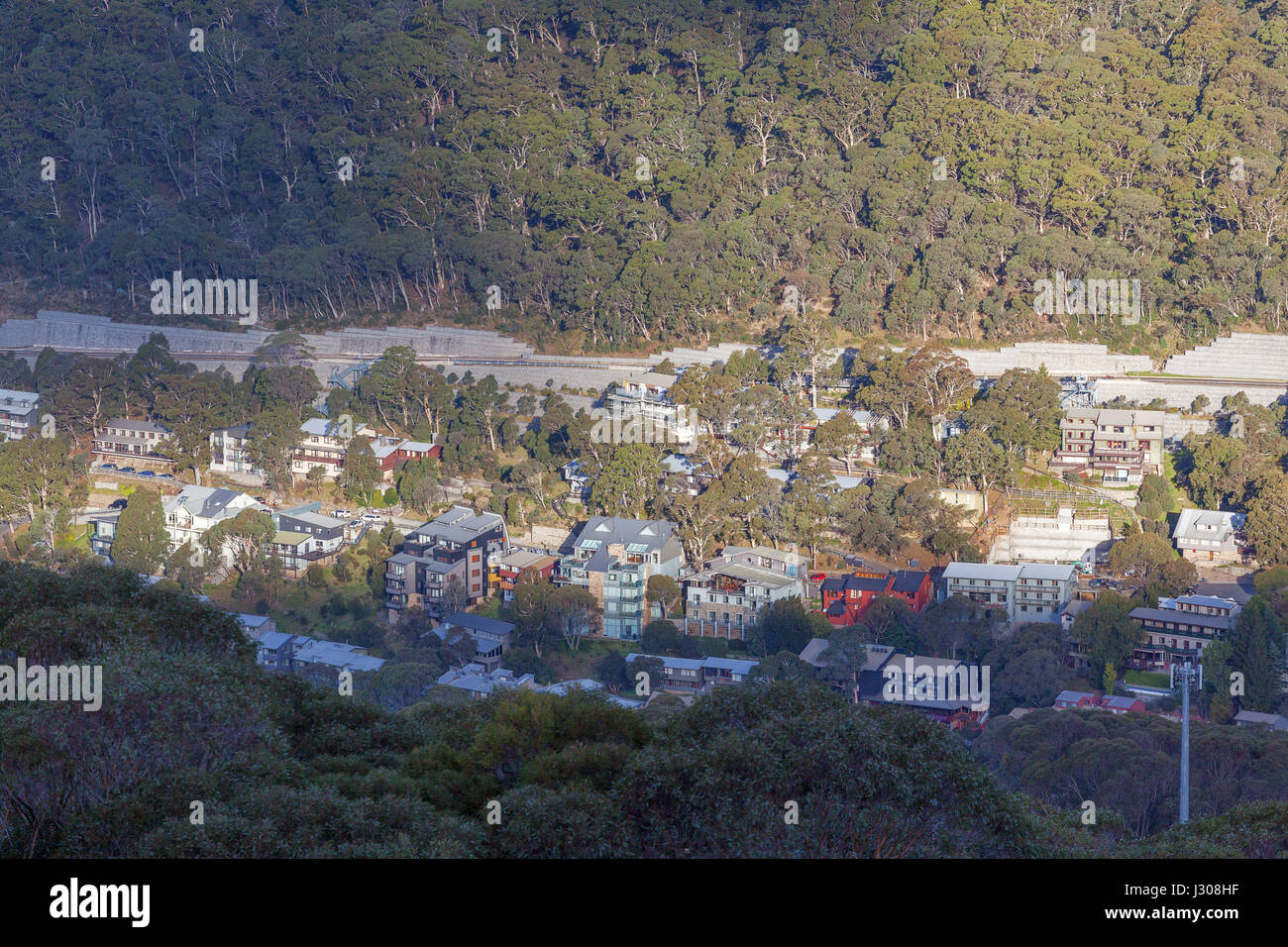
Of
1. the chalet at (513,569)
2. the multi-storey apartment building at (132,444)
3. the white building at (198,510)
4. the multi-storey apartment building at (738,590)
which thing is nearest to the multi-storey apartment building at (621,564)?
the chalet at (513,569)

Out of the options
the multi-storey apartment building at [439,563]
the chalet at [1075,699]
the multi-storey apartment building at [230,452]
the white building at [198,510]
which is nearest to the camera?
the chalet at [1075,699]

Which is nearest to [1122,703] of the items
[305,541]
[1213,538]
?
[1213,538]

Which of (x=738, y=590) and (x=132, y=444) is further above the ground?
(x=132, y=444)

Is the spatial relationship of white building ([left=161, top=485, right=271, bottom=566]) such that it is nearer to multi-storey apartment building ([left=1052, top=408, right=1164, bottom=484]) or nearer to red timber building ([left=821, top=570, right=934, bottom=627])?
red timber building ([left=821, top=570, right=934, bottom=627])

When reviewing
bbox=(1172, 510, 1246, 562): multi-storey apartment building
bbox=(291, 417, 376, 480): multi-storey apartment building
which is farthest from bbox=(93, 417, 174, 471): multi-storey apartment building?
bbox=(1172, 510, 1246, 562): multi-storey apartment building

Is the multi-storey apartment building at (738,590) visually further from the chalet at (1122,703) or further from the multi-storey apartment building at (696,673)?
the chalet at (1122,703)

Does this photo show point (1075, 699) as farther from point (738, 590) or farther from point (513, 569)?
point (513, 569)
